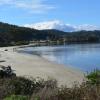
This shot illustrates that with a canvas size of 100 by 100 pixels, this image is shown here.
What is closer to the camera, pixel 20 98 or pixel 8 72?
pixel 20 98

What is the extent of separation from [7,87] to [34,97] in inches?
56.5

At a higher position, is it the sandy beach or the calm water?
the sandy beach

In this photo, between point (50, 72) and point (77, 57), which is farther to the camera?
point (77, 57)

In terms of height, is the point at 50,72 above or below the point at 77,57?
above

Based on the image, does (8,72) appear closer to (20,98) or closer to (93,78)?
(93,78)

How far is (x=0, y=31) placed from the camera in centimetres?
16838

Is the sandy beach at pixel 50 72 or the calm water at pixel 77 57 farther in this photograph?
the calm water at pixel 77 57

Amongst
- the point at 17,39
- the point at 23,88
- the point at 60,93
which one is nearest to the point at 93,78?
the point at 23,88

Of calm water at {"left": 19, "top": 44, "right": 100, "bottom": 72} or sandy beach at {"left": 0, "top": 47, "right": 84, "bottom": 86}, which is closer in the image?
sandy beach at {"left": 0, "top": 47, "right": 84, "bottom": 86}

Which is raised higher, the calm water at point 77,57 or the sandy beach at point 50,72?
the sandy beach at point 50,72

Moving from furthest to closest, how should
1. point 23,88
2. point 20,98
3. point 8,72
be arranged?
point 8,72, point 23,88, point 20,98

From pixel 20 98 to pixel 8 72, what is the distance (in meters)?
5.40

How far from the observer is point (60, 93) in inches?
244

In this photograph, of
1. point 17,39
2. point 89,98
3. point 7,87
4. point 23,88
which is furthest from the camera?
point 17,39
